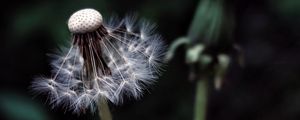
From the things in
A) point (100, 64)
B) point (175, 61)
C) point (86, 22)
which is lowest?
point (100, 64)

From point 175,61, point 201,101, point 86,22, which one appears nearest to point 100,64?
point 86,22

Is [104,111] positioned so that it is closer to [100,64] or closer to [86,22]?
[100,64]

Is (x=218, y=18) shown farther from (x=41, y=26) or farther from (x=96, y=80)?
(x=41, y=26)

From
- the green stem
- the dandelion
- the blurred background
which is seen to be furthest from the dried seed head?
the blurred background

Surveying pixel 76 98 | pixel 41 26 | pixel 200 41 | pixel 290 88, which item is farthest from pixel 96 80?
pixel 290 88

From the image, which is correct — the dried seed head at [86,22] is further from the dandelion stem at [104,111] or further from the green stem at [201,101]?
the green stem at [201,101]
